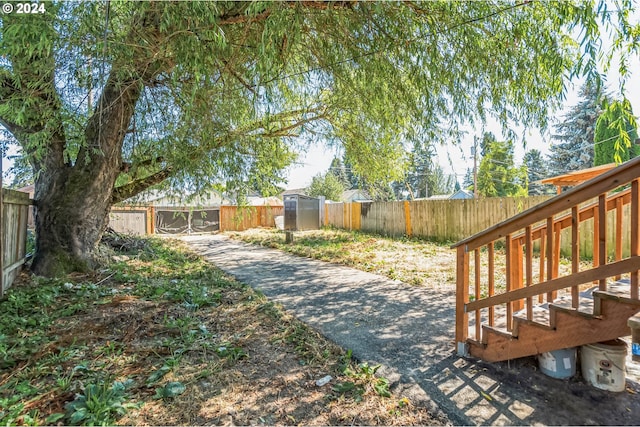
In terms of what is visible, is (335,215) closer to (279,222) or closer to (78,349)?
(279,222)

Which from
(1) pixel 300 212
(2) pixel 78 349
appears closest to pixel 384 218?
(1) pixel 300 212

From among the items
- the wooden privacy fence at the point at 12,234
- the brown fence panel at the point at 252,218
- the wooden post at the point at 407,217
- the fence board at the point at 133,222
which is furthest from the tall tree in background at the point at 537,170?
the wooden privacy fence at the point at 12,234

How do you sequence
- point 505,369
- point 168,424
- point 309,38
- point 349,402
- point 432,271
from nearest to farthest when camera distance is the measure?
1. point 168,424
2. point 349,402
3. point 505,369
4. point 309,38
5. point 432,271

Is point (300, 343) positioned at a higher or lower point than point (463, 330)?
lower

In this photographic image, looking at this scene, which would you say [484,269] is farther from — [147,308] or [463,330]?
[147,308]

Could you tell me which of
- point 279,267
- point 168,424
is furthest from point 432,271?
point 168,424

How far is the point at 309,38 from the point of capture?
333cm

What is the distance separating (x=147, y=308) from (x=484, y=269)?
533 centimetres

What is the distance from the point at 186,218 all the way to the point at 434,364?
15812 millimetres

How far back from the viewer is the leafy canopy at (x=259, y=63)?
2.43 metres

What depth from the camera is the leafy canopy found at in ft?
7.97

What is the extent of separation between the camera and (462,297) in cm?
252

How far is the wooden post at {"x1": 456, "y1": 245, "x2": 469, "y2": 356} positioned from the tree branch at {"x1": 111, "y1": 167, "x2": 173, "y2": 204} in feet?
16.4

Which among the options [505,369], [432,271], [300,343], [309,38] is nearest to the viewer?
[505,369]
